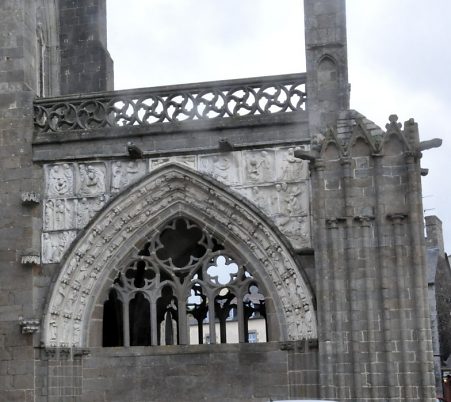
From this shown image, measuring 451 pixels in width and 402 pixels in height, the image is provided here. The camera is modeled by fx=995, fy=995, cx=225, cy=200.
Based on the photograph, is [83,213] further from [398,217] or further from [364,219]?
[398,217]

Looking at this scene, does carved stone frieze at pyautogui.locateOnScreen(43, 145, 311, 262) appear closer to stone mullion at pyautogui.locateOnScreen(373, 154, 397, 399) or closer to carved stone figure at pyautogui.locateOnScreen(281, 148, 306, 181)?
carved stone figure at pyautogui.locateOnScreen(281, 148, 306, 181)

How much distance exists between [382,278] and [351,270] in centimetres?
42

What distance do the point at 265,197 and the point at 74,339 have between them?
11.5 feet

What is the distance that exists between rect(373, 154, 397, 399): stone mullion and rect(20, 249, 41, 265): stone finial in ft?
16.2

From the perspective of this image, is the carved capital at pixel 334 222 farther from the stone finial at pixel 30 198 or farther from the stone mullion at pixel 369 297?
the stone finial at pixel 30 198

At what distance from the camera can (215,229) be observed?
1445 cm

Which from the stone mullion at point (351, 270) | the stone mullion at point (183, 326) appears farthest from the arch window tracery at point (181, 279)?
the stone mullion at point (351, 270)

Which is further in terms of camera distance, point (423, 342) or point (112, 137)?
point (112, 137)

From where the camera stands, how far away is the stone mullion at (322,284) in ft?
43.2

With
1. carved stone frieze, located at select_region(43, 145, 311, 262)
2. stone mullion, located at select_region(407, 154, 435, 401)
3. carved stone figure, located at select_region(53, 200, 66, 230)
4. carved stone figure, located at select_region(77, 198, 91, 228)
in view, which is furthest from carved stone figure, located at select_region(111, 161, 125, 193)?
stone mullion, located at select_region(407, 154, 435, 401)

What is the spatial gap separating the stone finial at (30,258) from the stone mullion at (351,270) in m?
4.54

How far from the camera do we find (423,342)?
12.9 m

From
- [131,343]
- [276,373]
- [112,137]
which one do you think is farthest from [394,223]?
[131,343]

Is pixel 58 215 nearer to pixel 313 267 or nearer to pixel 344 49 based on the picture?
pixel 313 267
